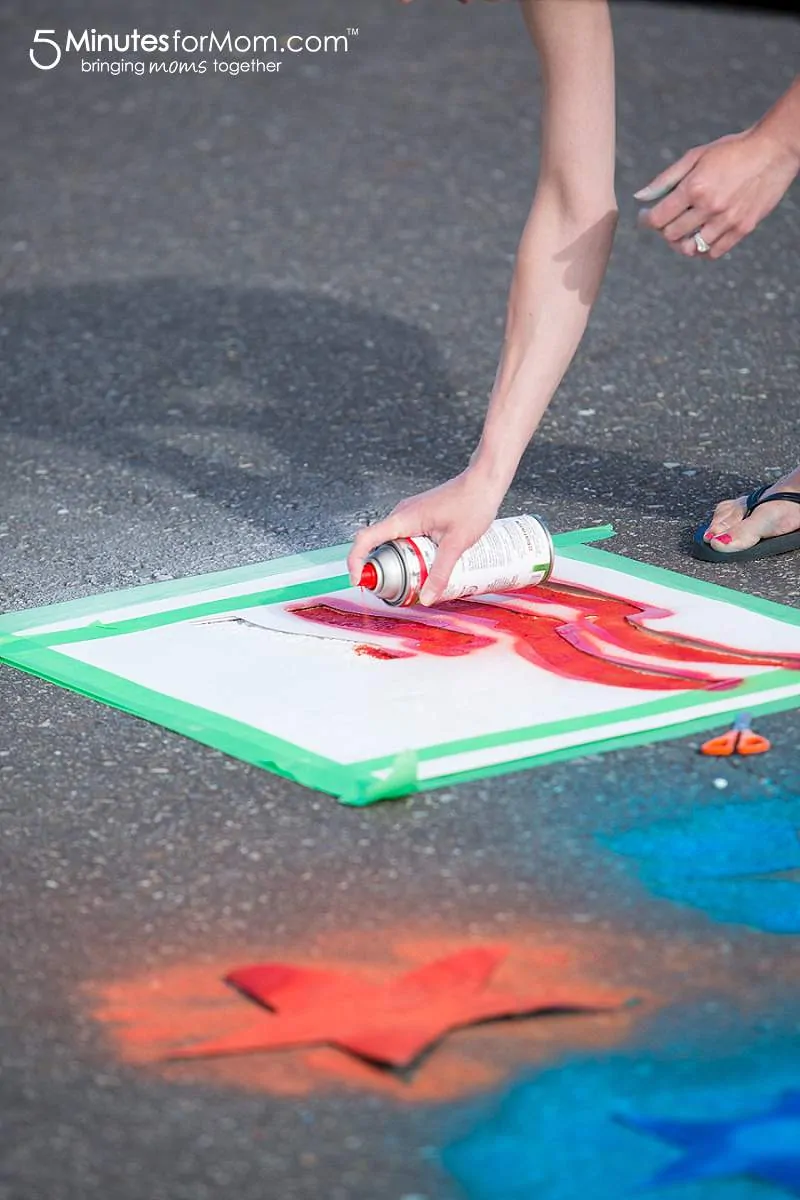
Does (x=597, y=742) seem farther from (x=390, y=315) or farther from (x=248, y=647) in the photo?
(x=390, y=315)

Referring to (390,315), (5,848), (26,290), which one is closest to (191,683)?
(5,848)

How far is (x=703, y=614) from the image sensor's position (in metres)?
2.88

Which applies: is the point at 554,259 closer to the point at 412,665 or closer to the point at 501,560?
the point at 501,560

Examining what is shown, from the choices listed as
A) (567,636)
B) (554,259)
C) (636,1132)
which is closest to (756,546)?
(567,636)

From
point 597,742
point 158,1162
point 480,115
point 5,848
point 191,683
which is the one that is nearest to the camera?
point 158,1162

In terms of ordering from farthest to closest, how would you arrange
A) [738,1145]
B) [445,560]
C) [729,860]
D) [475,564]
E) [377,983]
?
[475,564]
[445,560]
[729,860]
[377,983]
[738,1145]

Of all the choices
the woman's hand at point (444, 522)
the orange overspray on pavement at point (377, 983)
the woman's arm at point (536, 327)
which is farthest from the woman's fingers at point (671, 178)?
the orange overspray on pavement at point (377, 983)

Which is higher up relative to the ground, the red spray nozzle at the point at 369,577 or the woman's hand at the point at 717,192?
the woman's hand at the point at 717,192

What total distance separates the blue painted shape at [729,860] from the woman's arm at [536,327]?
566 millimetres

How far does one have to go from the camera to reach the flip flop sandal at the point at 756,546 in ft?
10.2

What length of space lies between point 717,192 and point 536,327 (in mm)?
314

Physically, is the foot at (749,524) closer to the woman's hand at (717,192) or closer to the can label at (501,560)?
the can label at (501,560)

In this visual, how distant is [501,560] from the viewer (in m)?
2.79

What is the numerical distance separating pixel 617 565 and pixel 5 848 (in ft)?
4.00
